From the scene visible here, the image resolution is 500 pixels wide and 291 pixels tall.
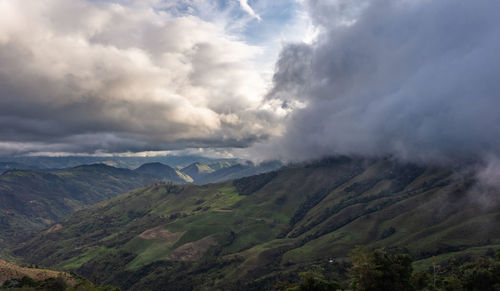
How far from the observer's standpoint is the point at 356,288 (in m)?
97.9

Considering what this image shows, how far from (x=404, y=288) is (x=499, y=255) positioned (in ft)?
340

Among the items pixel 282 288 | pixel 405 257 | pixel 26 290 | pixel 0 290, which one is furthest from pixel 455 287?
pixel 0 290

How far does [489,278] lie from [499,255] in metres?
40.7

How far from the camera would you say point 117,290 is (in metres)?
144

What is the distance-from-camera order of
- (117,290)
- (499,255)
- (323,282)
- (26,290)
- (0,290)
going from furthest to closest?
(0,290) < (26,290) < (499,255) < (117,290) < (323,282)

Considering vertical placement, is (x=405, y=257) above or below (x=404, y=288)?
above

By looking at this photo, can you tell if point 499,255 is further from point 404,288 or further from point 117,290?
point 117,290

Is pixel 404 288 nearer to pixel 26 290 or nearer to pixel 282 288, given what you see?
pixel 282 288

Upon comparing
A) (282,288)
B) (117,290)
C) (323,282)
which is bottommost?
(117,290)

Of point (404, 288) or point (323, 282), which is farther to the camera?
point (323, 282)

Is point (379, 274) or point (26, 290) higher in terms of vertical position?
point (379, 274)

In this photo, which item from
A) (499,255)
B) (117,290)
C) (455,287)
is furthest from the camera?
(499,255)

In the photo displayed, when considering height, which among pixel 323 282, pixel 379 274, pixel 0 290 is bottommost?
pixel 0 290

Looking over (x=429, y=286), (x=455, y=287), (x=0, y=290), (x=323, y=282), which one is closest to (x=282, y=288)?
(x=323, y=282)
